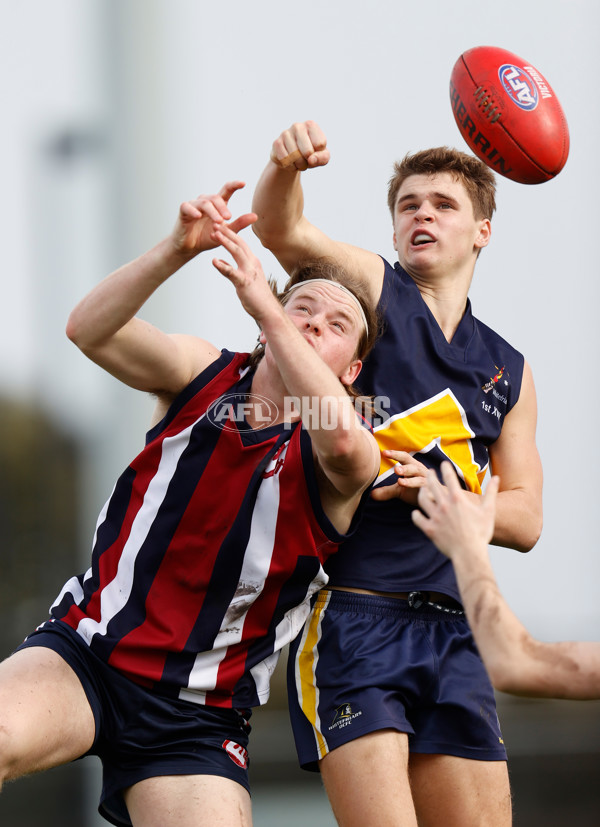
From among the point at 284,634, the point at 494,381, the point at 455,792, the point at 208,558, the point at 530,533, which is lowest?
the point at 455,792

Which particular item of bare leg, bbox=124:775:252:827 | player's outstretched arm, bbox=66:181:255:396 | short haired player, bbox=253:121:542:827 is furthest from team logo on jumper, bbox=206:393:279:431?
bare leg, bbox=124:775:252:827

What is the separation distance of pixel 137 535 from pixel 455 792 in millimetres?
967

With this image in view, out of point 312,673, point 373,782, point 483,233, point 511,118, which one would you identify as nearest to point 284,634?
point 312,673

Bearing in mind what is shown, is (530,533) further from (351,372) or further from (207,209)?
(207,209)

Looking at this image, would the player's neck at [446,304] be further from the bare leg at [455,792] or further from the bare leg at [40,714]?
the bare leg at [40,714]

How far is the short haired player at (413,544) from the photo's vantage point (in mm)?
2188

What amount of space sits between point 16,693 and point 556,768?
13.9 feet

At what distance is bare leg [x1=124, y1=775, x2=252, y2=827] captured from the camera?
200 cm

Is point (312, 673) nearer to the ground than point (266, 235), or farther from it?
nearer to the ground

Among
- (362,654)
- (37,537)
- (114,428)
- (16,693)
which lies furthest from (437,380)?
(37,537)

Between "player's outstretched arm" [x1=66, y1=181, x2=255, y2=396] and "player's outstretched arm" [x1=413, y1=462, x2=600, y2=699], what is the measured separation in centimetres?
81

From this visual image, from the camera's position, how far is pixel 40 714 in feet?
6.21

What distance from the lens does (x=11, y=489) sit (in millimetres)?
4785

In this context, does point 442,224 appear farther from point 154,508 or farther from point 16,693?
point 16,693
